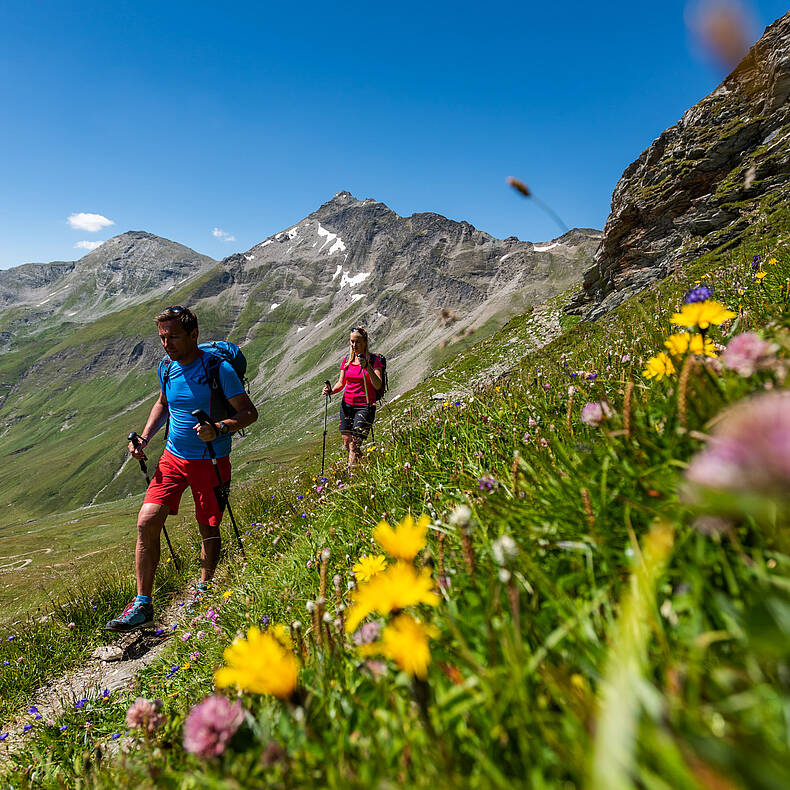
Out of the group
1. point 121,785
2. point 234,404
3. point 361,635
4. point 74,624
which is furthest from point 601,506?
point 74,624

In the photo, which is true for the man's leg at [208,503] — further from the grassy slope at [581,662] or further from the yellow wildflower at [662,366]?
the yellow wildflower at [662,366]

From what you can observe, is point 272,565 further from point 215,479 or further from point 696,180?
point 696,180

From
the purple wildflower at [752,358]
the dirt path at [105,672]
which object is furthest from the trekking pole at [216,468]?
the purple wildflower at [752,358]

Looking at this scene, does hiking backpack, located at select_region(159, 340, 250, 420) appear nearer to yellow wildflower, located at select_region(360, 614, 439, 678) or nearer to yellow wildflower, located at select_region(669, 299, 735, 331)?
yellow wildflower, located at select_region(669, 299, 735, 331)

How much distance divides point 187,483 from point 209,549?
1.14 metres

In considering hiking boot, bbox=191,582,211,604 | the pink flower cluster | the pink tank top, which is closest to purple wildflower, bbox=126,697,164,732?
the pink flower cluster

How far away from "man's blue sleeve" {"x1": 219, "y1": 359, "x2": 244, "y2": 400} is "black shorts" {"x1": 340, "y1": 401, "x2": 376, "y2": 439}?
9.24 ft

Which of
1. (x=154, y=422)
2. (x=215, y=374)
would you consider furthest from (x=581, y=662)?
(x=154, y=422)

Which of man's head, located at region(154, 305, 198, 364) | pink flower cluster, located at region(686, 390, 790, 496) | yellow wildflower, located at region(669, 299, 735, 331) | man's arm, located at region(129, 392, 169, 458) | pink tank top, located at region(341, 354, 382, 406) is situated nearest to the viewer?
pink flower cluster, located at region(686, 390, 790, 496)

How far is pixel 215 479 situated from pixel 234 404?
1.28 m

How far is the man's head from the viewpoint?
6887 mm

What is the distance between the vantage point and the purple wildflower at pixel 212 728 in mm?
1231

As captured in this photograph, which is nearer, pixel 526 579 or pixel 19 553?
pixel 526 579

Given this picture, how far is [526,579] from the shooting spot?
1554 mm
